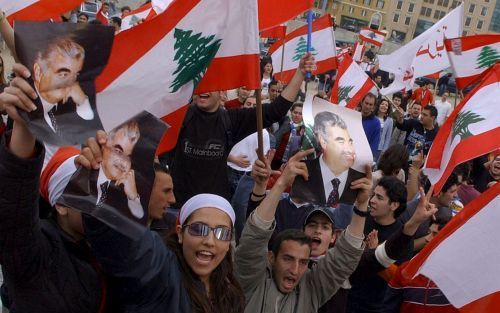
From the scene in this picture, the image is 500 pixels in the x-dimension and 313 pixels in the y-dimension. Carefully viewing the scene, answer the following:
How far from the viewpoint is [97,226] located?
1692mm

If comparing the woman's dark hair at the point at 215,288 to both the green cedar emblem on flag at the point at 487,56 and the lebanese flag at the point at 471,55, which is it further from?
the green cedar emblem on flag at the point at 487,56

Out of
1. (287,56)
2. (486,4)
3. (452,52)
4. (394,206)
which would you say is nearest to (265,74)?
(287,56)

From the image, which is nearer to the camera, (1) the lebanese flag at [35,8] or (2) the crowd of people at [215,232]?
(2) the crowd of people at [215,232]

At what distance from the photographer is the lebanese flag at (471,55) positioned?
4.70m

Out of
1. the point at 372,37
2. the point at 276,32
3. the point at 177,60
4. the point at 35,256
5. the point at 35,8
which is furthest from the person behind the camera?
the point at 372,37

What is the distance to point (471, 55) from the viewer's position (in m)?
4.75

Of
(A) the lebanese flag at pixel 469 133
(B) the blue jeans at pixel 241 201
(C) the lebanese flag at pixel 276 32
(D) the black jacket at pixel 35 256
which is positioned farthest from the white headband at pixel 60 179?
(C) the lebanese flag at pixel 276 32

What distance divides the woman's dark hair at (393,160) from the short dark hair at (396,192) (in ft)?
4.36

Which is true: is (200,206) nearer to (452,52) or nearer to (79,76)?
(79,76)

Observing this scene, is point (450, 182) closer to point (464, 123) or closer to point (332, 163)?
point (464, 123)

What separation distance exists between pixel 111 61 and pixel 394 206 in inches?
87.5

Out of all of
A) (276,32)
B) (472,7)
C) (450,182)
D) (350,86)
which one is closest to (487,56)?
(450,182)

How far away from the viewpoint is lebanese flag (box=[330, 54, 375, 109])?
19.9 ft

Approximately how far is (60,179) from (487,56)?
4036 millimetres
